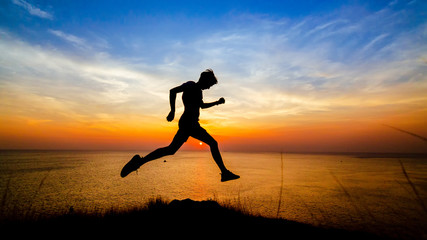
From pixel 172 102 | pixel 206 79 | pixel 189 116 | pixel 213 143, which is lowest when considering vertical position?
pixel 213 143

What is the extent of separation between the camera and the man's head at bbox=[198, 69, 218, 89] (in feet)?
13.6

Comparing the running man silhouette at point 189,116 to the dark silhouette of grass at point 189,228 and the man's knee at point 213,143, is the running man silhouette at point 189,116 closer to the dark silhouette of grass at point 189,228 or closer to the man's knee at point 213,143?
the man's knee at point 213,143

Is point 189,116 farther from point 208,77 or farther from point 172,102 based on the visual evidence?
point 208,77

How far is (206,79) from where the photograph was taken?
13.6 ft

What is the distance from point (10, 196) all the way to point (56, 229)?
40.5ft

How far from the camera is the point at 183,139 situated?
13.1 feet

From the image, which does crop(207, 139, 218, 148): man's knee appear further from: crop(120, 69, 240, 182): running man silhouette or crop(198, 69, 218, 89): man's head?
crop(198, 69, 218, 89): man's head

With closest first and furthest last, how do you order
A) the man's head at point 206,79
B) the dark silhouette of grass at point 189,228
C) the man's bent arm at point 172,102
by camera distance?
the dark silhouette of grass at point 189,228 < the man's bent arm at point 172,102 < the man's head at point 206,79

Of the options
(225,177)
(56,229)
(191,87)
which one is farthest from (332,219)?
(56,229)

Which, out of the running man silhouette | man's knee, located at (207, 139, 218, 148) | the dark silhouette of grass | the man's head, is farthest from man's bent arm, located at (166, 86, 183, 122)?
the dark silhouette of grass

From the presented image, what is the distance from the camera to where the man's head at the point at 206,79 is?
4.14 metres

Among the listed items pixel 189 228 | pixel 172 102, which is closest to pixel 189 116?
pixel 172 102

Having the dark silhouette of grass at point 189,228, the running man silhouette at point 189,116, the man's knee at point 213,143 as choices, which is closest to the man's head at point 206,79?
the running man silhouette at point 189,116

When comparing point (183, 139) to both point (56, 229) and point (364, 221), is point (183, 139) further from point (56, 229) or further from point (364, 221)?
point (364, 221)
